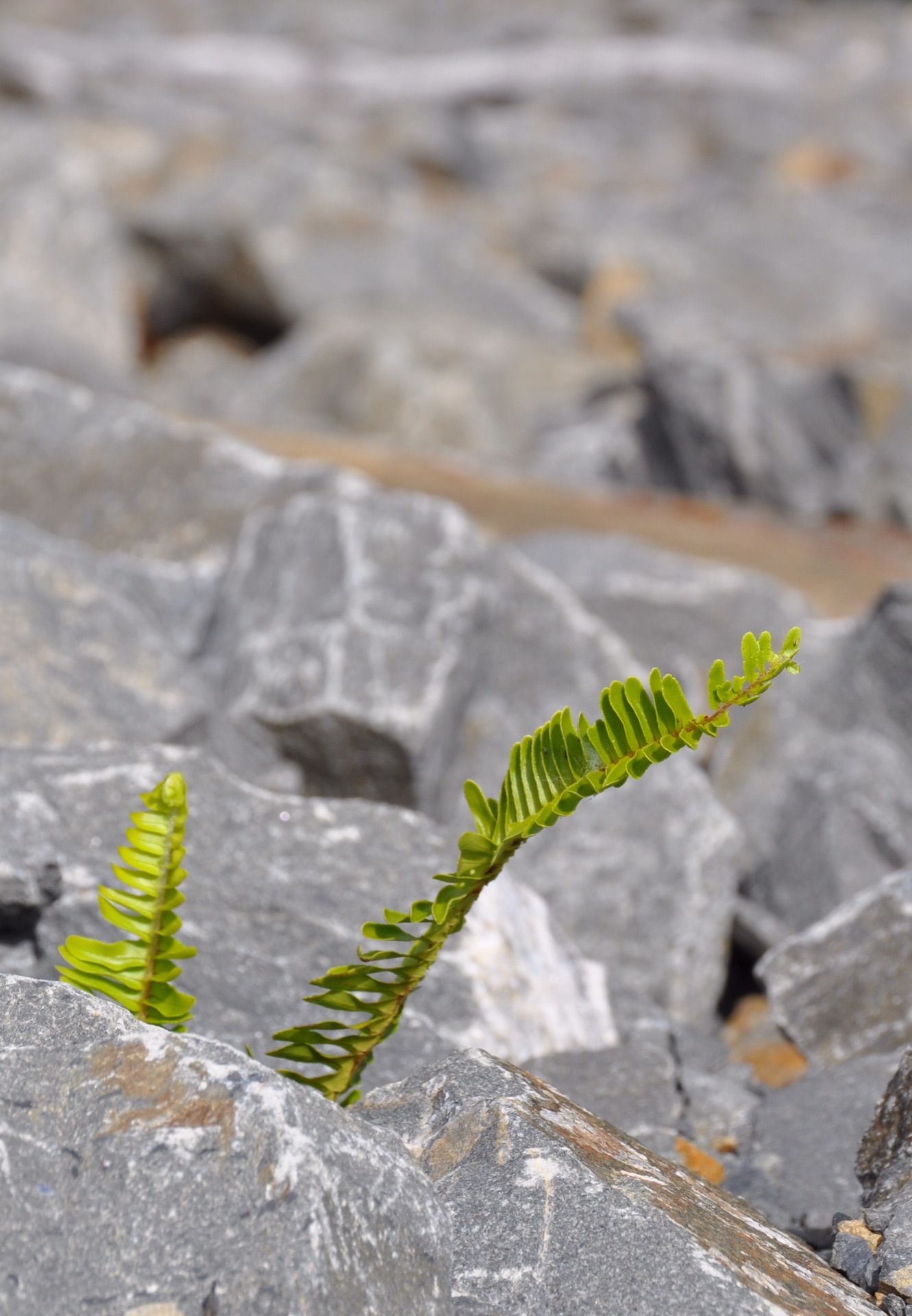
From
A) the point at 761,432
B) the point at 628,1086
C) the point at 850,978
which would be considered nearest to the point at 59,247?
the point at 761,432

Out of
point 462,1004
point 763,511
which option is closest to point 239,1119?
point 462,1004

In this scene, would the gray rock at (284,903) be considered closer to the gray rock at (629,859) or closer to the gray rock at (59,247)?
the gray rock at (629,859)

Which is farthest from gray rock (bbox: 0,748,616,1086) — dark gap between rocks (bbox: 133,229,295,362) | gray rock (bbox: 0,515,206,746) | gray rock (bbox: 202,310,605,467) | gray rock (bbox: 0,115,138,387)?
dark gap between rocks (bbox: 133,229,295,362)

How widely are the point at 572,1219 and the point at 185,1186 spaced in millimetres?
453

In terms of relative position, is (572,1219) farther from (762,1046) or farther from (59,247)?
(59,247)

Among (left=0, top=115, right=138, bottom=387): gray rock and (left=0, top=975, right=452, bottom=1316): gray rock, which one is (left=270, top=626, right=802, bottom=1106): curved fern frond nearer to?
(left=0, top=975, right=452, bottom=1316): gray rock

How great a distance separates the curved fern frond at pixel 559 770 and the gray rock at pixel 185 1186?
0.27 metres

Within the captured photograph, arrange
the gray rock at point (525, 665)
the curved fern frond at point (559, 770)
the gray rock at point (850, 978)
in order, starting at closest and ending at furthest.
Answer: the curved fern frond at point (559, 770) → the gray rock at point (850, 978) → the gray rock at point (525, 665)

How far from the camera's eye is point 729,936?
3.64 meters

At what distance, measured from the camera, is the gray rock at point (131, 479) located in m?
4.30

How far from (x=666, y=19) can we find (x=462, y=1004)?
2634cm

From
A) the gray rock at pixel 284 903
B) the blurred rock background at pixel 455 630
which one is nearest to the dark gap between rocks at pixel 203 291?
the blurred rock background at pixel 455 630

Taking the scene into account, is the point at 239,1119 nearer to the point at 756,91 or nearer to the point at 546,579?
the point at 546,579

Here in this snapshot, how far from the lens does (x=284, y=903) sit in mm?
2385
